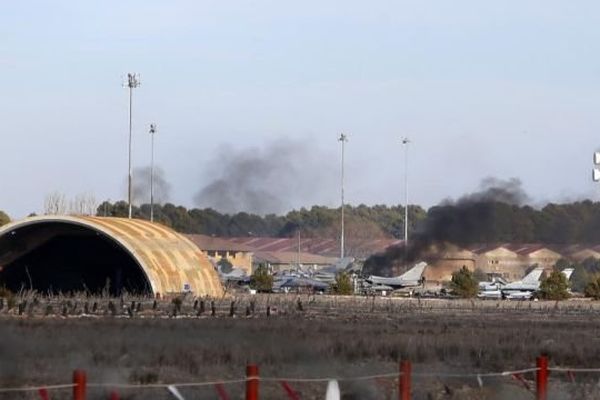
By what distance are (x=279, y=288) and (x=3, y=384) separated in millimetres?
83605

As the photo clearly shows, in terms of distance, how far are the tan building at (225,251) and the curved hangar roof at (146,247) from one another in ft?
276

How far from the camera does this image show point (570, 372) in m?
25.1

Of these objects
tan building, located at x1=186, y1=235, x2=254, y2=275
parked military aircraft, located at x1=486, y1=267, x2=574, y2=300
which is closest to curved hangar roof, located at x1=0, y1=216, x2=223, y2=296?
parked military aircraft, located at x1=486, y1=267, x2=574, y2=300

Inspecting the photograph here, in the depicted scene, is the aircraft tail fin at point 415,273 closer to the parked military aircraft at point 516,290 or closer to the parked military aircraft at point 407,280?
the parked military aircraft at point 407,280

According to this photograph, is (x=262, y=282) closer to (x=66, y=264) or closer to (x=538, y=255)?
(x=66, y=264)

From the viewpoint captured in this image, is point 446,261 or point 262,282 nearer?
point 262,282

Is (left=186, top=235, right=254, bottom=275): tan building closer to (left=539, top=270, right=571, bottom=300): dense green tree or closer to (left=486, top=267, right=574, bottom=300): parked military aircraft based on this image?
(left=486, top=267, right=574, bottom=300): parked military aircraft

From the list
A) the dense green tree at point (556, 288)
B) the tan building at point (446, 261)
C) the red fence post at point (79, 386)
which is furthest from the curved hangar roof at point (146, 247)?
the red fence post at point (79, 386)

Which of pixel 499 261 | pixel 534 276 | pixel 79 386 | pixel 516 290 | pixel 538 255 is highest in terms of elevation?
pixel 538 255

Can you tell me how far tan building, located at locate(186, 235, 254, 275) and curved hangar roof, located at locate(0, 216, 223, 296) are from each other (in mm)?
84055

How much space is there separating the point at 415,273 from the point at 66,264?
41.6 m

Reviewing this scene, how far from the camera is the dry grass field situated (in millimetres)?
22812

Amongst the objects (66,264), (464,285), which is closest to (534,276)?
(464,285)

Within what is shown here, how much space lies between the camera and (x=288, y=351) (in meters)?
27.1
